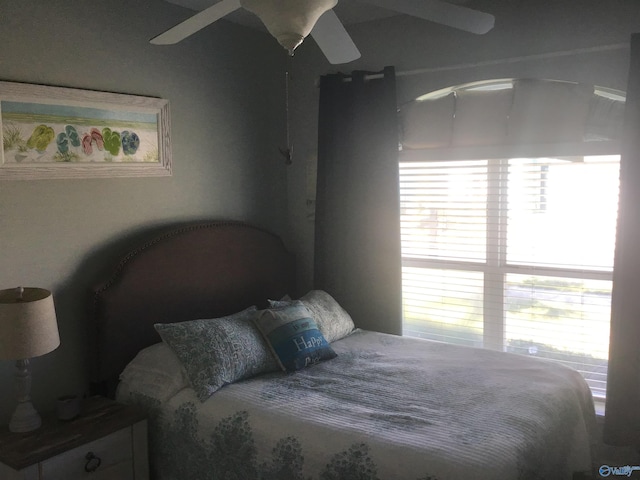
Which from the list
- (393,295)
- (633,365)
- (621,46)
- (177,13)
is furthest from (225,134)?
(633,365)

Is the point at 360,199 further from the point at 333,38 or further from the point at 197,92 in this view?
the point at 333,38

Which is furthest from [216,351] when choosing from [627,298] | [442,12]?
[627,298]

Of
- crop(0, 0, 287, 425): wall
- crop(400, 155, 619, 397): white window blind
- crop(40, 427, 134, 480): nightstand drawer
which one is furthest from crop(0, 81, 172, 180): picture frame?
crop(400, 155, 619, 397): white window blind

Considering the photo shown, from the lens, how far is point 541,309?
3.27 meters

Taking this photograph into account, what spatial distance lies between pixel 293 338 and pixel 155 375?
2.18ft

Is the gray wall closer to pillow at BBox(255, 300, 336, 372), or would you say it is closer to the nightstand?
pillow at BBox(255, 300, 336, 372)

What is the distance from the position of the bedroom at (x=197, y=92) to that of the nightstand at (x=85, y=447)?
0.31 meters

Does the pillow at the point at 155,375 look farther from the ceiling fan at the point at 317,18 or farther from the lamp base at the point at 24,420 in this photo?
the ceiling fan at the point at 317,18

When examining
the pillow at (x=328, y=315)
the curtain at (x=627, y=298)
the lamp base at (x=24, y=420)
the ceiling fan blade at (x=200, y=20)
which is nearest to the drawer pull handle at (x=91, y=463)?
the lamp base at (x=24, y=420)

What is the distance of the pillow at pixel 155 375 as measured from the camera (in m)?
2.61

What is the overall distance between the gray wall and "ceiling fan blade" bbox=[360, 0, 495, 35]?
4.01 feet

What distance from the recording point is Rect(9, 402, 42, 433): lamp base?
2.35 m

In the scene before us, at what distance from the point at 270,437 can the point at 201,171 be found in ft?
5.54

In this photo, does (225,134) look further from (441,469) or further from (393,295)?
(441,469)
